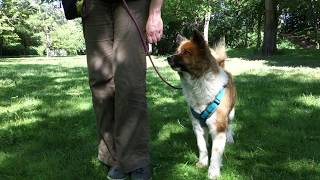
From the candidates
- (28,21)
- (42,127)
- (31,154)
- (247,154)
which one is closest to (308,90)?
→ (247,154)

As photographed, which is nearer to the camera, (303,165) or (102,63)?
(102,63)

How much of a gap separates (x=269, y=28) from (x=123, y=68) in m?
21.6

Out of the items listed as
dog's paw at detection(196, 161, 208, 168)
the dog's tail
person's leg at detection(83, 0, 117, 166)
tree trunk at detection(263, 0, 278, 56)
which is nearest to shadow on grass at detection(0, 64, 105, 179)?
person's leg at detection(83, 0, 117, 166)

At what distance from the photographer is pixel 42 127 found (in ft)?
20.7

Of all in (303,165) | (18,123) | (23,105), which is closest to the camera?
(303,165)

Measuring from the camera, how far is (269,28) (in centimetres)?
2419

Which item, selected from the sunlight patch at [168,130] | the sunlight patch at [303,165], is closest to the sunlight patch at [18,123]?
the sunlight patch at [168,130]

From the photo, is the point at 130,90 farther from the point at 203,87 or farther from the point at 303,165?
the point at 303,165

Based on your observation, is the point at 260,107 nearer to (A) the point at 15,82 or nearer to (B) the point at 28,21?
(A) the point at 15,82

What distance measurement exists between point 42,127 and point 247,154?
9.04ft

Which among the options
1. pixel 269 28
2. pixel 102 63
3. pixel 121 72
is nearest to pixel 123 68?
pixel 121 72

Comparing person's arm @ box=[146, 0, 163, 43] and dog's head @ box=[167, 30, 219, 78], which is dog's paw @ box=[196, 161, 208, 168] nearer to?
dog's head @ box=[167, 30, 219, 78]

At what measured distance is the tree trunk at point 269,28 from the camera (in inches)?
952

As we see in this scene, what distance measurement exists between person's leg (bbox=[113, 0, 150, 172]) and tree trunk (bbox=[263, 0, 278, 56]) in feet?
70.3
